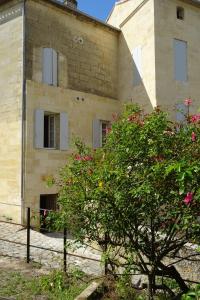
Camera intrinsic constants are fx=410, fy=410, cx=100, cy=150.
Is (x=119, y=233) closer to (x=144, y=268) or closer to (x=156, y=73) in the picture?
(x=144, y=268)

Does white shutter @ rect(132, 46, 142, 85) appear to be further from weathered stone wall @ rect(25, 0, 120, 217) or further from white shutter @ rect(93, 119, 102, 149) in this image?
white shutter @ rect(93, 119, 102, 149)

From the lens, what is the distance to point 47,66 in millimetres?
14977

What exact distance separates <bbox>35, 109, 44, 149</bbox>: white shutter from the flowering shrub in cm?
899

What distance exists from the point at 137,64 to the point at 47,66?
12.3ft

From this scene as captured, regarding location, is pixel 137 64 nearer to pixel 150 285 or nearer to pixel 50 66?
pixel 50 66

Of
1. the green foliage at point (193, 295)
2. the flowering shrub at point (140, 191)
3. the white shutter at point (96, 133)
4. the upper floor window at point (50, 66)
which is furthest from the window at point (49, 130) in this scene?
the green foliage at point (193, 295)

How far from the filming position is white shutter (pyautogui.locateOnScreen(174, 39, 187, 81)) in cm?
1634

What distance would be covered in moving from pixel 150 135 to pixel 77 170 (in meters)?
1.13

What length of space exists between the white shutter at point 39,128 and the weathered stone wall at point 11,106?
1.92 ft

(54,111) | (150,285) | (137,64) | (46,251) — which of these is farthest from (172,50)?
(150,285)

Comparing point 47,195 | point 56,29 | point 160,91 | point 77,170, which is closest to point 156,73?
point 160,91

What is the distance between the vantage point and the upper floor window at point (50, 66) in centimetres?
1486

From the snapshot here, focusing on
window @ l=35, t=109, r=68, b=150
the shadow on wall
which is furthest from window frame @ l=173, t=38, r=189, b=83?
window @ l=35, t=109, r=68, b=150

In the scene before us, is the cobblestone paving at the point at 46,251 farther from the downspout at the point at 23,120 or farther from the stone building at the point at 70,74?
the stone building at the point at 70,74
